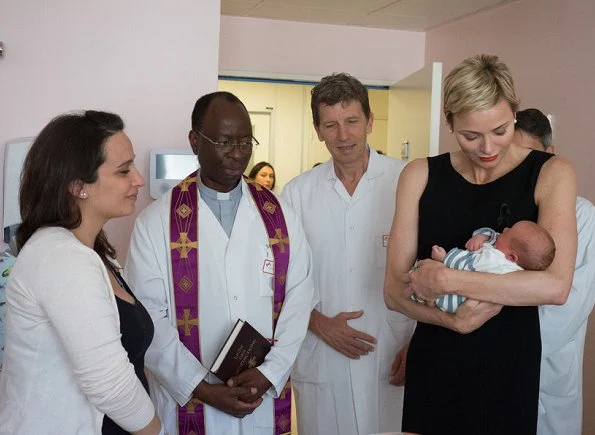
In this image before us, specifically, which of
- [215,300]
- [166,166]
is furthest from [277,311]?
[166,166]

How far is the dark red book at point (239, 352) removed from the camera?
7.63 ft

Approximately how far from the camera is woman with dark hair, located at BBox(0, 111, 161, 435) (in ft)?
5.36

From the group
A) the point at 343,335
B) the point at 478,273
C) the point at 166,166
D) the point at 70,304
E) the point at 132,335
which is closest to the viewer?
the point at 70,304

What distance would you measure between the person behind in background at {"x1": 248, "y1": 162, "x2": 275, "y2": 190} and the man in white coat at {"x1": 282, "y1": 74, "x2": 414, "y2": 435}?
14.7 ft

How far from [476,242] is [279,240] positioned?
89cm

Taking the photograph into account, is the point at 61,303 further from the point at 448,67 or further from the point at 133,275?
the point at 448,67

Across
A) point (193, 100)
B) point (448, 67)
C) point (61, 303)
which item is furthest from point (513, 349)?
point (448, 67)

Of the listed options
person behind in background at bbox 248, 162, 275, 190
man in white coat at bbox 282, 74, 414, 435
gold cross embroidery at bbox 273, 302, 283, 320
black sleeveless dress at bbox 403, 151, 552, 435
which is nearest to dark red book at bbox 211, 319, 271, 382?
gold cross embroidery at bbox 273, 302, 283, 320

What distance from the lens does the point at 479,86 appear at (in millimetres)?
1816

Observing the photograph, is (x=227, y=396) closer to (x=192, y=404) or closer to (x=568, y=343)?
(x=192, y=404)

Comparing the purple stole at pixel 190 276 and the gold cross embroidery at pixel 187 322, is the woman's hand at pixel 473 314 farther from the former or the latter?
the gold cross embroidery at pixel 187 322

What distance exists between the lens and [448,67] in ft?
18.4

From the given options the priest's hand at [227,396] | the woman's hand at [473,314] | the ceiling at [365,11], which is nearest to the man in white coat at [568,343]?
the woman's hand at [473,314]

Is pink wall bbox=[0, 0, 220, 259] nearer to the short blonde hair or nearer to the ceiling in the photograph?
the ceiling
